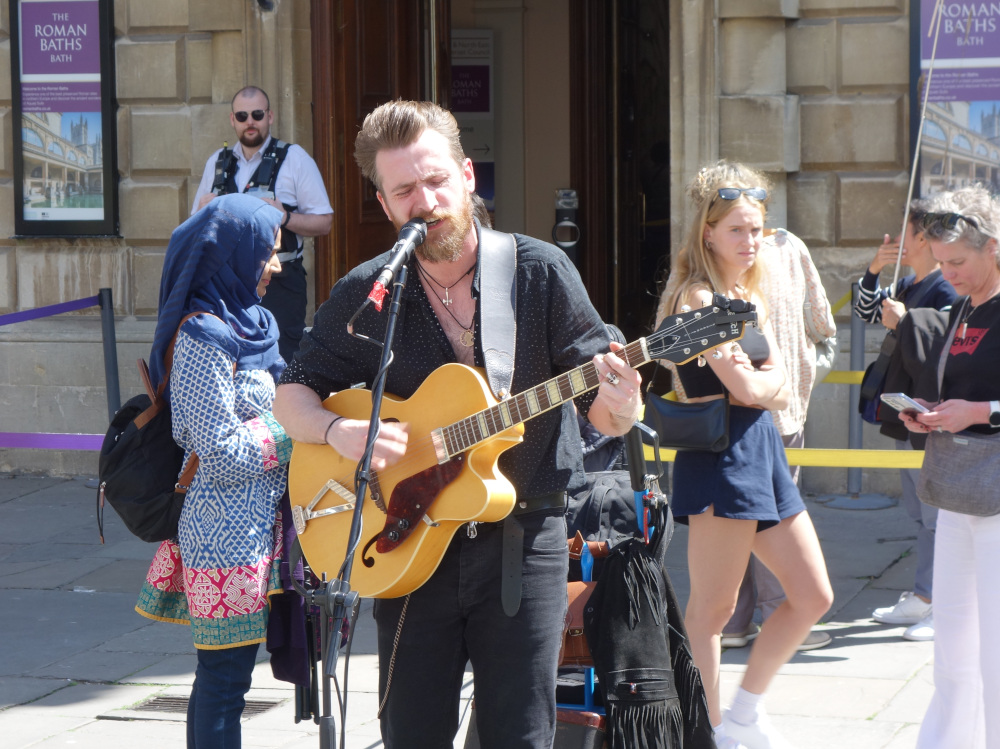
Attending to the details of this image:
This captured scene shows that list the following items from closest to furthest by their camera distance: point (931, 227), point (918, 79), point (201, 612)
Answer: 1. point (201, 612)
2. point (931, 227)
3. point (918, 79)

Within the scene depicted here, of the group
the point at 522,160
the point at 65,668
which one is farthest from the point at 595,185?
the point at 65,668

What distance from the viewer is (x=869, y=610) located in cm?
550

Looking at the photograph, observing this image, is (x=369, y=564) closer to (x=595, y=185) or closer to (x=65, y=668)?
(x=65, y=668)

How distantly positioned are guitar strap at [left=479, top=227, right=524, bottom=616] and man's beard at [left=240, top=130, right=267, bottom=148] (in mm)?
4801

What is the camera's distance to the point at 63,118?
330 inches

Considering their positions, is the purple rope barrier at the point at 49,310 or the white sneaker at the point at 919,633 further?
the purple rope barrier at the point at 49,310

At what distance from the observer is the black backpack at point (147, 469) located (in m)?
3.47

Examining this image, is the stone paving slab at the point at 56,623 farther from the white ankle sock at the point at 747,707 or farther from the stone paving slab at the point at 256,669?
the white ankle sock at the point at 747,707

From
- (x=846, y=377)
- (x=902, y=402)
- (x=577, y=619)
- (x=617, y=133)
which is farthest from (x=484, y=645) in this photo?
(x=617, y=133)

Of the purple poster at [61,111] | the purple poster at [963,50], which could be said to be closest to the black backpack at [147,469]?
the purple poster at [963,50]

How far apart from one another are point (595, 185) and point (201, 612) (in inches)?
298

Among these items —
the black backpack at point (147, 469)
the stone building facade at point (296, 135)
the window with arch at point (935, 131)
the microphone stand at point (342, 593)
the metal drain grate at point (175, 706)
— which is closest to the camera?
the microphone stand at point (342, 593)

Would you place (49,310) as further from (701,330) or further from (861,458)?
(701,330)

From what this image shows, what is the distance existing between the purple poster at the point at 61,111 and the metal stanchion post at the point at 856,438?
4645 mm
